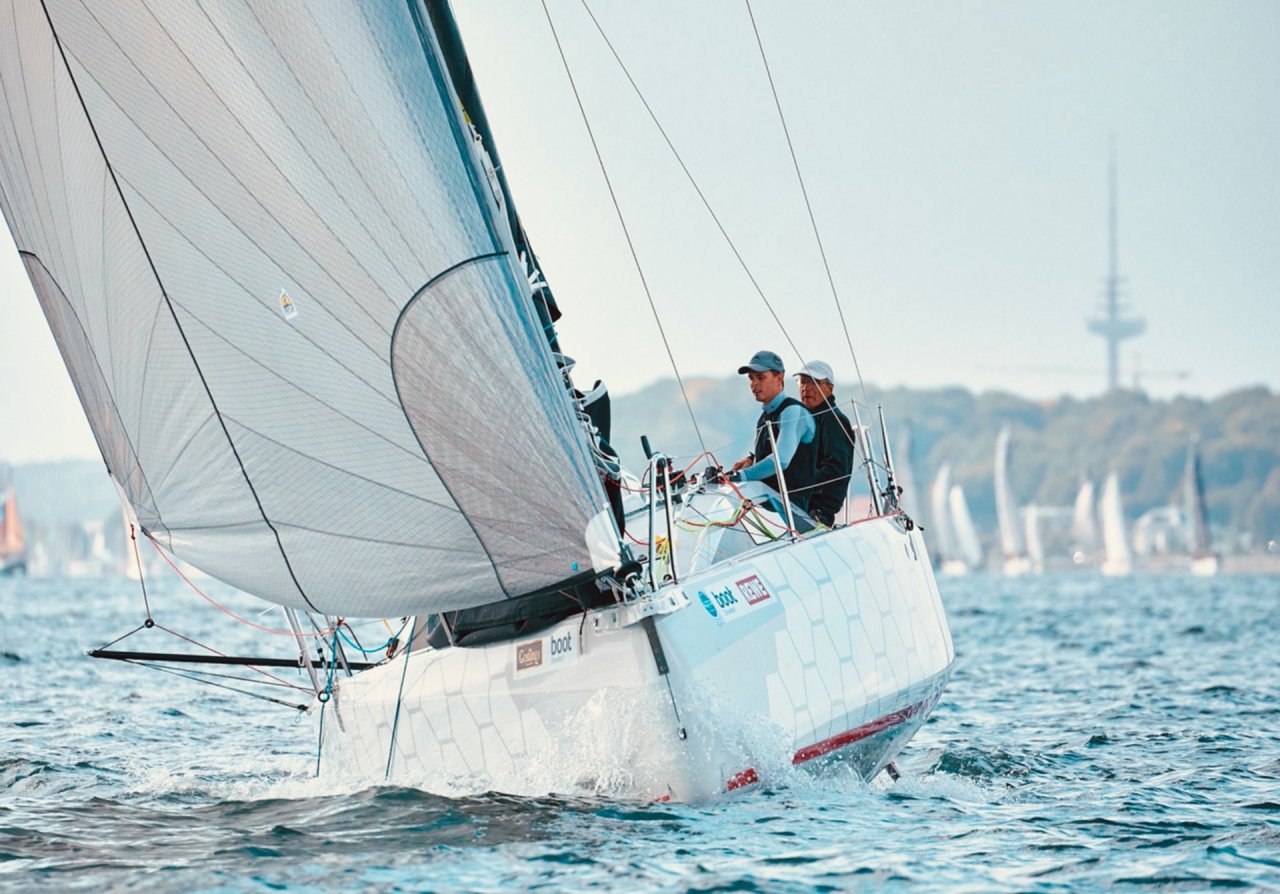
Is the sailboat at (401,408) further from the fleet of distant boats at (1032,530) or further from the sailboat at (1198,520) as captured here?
the sailboat at (1198,520)

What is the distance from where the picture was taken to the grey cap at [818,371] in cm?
709

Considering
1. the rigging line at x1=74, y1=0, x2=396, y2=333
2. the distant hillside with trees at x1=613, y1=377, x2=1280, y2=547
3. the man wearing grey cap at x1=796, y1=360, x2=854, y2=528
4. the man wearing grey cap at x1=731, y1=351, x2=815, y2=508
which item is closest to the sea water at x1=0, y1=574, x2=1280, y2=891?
the man wearing grey cap at x1=796, y1=360, x2=854, y2=528

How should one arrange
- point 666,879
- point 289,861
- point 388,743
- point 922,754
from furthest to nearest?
point 922,754 < point 388,743 < point 289,861 < point 666,879

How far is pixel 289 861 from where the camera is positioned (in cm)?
480

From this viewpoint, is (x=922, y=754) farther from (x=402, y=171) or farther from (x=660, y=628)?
(x=402, y=171)

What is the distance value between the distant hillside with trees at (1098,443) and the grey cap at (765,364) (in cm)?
11488

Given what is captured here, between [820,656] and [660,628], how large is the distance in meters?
0.76

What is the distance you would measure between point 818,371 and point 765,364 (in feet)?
1.15

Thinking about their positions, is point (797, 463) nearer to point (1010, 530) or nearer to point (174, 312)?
point (174, 312)

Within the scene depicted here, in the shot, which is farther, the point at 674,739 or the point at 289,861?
the point at 674,739

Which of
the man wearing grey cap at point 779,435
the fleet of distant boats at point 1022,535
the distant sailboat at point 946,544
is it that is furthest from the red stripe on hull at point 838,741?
the distant sailboat at point 946,544

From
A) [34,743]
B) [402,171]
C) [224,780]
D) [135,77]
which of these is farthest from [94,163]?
[34,743]

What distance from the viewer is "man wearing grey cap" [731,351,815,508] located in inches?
264

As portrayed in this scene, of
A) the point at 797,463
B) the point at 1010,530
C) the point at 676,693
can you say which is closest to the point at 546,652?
the point at 676,693
